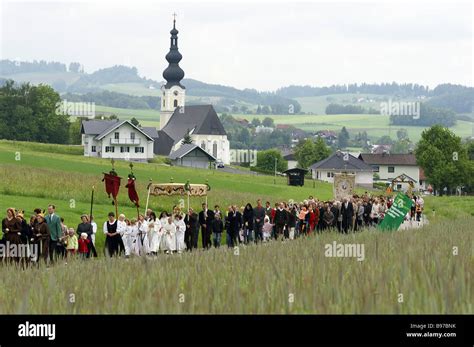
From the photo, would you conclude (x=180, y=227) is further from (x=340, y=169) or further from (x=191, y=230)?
(x=340, y=169)

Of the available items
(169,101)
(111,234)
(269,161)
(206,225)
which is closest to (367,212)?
(206,225)

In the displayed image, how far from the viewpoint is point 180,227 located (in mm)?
28531

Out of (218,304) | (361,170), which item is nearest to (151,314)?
(218,304)

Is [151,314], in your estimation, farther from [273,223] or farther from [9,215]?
[273,223]

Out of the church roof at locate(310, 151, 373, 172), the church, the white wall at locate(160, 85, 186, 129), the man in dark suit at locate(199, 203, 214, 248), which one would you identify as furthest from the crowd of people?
the white wall at locate(160, 85, 186, 129)

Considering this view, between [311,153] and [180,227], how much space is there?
14401cm

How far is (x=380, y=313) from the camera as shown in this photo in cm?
1009

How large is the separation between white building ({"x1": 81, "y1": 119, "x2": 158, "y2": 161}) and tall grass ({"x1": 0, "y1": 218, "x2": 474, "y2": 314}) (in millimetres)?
117133

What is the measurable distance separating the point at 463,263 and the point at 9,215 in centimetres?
1234

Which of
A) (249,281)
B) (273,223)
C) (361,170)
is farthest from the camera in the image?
(361,170)

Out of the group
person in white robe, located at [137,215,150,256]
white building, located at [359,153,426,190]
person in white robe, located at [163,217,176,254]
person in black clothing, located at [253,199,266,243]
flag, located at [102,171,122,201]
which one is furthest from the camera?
white building, located at [359,153,426,190]

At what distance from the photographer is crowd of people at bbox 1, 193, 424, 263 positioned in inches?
916

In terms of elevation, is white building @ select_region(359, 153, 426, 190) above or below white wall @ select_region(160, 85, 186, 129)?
below

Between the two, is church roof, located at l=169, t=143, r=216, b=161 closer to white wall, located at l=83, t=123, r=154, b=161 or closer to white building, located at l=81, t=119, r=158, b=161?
white building, located at l=81, t=119, r=158, b=161
